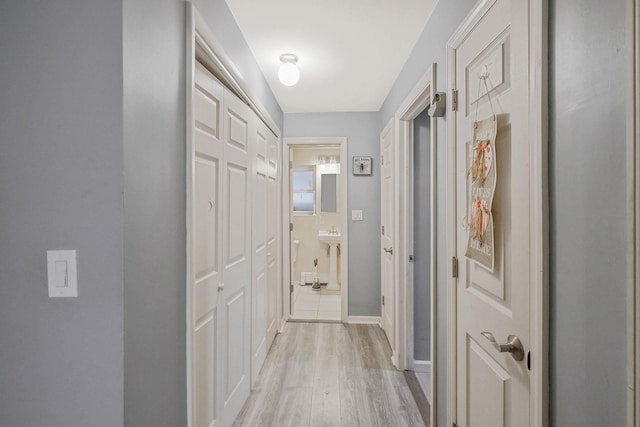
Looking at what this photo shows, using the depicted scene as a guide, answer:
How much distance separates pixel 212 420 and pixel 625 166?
6.34ft

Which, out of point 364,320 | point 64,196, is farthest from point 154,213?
point 364,320

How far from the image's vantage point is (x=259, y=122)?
2.68 metres

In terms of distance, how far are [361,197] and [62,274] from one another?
124 inches

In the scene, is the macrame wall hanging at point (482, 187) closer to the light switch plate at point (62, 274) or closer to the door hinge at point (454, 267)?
the door hinge at point (454, 267)

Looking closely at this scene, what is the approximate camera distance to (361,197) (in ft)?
12.5

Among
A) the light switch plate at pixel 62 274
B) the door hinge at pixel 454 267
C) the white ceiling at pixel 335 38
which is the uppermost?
the white ceiling at pixel 335 38

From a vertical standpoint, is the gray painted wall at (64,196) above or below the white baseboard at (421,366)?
above

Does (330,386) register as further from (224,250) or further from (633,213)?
(633,213)

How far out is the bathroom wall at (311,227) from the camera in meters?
5.39

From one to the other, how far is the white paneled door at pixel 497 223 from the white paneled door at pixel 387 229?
1510mm

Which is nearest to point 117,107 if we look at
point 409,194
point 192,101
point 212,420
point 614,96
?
point 192,101

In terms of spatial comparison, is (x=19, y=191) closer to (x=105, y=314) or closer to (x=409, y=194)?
(x=105, y=314)

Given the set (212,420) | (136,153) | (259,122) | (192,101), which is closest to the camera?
(136,153)

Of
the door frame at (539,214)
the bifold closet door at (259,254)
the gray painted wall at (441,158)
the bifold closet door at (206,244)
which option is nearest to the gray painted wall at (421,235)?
the gray painted wall at (441,158)
